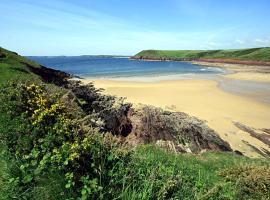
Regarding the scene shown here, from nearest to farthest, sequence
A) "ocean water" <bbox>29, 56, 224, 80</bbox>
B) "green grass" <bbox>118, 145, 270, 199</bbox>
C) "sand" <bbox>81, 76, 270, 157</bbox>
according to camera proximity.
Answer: "green grass" <bbox>118, 145, 270, 199</bbox>, "sand" <bbox>81, 76, 270, 157</bbox>, "ocean water" <bbox>29, 56, 224, 80</bbox>

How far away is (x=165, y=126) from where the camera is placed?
13.6 metres

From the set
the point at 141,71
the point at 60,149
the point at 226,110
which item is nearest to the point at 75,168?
the point at 60,149

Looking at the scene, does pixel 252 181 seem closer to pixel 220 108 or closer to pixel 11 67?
pixel 11 67

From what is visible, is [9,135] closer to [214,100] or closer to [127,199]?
[127,199]

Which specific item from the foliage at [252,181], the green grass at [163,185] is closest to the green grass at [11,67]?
the green grass at [163,185]

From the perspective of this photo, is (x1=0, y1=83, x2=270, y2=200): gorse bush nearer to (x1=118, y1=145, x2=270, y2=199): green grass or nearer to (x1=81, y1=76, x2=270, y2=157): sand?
(x1=118, y1=145, x2=270, y2=199): green grass

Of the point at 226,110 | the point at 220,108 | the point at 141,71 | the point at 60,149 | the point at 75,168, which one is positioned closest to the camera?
the point at 75,168

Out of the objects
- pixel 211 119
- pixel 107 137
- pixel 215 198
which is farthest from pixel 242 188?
pixel 211 119

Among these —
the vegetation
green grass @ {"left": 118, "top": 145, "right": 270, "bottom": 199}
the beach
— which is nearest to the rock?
the beach

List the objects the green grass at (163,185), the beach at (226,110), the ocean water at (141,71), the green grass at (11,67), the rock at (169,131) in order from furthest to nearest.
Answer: the ocean water at (141,71), the beach at (226,110), the rock at (169,131), the green grass at (11,67), the green grass at (163,185)

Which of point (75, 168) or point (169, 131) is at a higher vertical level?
point (75, 168)

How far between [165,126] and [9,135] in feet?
26.9

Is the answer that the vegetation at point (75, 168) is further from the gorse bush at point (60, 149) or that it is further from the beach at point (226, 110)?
the beach at point (226, 110)

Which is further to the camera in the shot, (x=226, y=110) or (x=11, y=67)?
(x=226, y=110)
